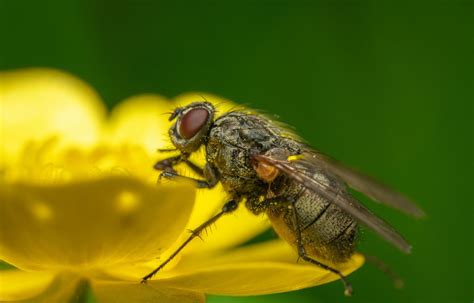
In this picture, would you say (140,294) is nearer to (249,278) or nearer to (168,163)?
(249,278)

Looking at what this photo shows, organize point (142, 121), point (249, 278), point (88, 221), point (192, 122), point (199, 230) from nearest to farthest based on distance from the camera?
point (88, 221)
point (249, 278)
point (199, 230)
point (192, 122)
point (142, 121)

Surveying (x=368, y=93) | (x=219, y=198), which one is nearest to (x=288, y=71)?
(x=368, y=93)

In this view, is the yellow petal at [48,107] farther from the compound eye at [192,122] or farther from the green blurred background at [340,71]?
the compound eye at [192,122]

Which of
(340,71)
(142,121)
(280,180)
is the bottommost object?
(142,121)

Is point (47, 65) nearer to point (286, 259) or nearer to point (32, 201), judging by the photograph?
point (286, 259)

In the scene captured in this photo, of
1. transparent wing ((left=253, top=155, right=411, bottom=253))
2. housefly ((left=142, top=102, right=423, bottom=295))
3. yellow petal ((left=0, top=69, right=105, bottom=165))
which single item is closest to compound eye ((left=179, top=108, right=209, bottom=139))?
housefly ((left=142, top=102, right=423, bottom=295))

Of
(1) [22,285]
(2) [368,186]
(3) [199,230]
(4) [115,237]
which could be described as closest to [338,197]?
(2) [368,186]

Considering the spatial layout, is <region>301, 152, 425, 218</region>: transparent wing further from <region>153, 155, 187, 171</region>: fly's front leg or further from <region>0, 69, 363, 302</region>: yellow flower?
<region>153, 155, 187, 171</region>: fly's front leg
